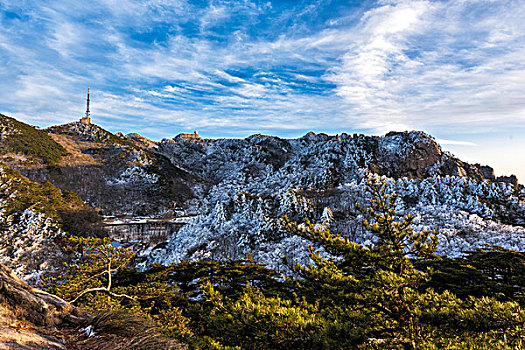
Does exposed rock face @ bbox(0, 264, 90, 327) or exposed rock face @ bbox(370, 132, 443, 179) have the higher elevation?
exposed rock face @ bbox(370, 132, 443, 179)

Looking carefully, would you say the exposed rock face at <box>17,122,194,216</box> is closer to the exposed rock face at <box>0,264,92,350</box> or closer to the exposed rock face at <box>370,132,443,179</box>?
the exposed rock face at <box>370,132,443,179</box>

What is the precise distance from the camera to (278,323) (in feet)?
12.4

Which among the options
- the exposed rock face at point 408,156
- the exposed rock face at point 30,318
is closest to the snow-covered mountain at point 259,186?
the exposed rock face at point 408,156

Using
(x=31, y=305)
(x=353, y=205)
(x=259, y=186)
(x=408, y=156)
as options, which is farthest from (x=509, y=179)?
(x=31, y=305)

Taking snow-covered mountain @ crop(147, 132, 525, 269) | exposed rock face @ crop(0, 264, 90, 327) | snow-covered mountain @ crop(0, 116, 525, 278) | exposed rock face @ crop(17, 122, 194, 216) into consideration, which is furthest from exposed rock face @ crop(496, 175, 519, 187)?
exposed rock face @ crop(0, 264, 90, 327)

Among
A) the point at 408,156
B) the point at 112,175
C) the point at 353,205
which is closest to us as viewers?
the point at 353,205

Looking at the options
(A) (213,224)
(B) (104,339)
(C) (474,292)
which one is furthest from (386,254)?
(A) (213,224)

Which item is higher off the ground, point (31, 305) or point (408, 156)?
point (408, 156)

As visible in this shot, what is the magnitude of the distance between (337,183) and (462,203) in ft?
124

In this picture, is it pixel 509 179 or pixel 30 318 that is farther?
pixel 509 179

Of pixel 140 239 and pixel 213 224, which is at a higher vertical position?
pixel 213 224

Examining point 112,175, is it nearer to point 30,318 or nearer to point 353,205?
point 353,205

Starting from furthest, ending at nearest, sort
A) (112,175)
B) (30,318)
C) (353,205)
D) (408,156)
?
1. (112,175)
2. (408,156)
3. (353,205)
4. (30,318)

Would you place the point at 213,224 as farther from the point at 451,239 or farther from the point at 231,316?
the point at 231,316
